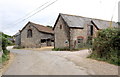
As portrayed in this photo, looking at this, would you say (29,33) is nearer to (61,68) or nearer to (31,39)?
(31,39)

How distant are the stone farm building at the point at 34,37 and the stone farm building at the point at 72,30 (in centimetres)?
1029

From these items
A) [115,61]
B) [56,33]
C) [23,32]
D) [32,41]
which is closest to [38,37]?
[32,41]

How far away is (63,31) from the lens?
3147 cm

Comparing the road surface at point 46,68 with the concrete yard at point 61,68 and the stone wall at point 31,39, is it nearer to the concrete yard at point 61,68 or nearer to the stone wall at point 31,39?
Answer: the concrete yard at point 61,68

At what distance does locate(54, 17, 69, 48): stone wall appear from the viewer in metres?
30.7

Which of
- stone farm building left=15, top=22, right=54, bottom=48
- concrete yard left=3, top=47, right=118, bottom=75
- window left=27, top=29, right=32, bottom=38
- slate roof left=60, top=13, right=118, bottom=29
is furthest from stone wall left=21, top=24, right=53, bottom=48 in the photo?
concrete yard left=3, top=47, right=118, bottom=75

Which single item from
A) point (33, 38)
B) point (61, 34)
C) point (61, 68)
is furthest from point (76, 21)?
point (61, 68)

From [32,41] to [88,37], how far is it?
683 inches

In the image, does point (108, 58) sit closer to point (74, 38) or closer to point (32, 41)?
point (74, 38)

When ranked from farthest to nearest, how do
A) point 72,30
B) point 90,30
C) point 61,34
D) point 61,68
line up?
point 90,30
point 61,34
point 72,30
point 61,68

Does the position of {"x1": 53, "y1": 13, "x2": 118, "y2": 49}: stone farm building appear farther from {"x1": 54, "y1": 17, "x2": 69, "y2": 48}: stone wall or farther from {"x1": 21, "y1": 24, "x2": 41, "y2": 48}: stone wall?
{"x1": 21, "y1": 24, "x2": 41, "y2": 48}: stone wall

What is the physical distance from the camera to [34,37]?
142ft

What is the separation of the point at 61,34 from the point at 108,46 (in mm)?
18006

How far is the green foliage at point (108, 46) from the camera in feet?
44.5
